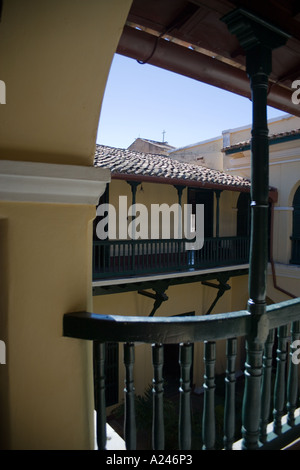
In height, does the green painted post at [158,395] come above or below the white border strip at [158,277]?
above

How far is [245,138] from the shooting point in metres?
12.2

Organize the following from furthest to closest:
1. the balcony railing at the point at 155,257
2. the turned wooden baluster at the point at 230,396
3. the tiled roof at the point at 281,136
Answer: the tiled roof at the point at 281,136 < the balcony railing at the point at 155,257 < the turned wooden baluster at the point at 230,396

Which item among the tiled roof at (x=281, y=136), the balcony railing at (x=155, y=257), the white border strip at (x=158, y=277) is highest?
the tiled roof at (x=281, y=136)

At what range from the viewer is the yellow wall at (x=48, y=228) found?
1.38 m

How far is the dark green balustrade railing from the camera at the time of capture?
1.48m

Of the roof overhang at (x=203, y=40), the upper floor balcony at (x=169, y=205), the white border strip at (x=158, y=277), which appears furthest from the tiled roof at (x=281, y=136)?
the roof overhang at (x=203, y=40)

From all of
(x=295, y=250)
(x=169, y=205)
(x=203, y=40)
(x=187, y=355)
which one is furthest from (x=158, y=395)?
(x=295, y=250)

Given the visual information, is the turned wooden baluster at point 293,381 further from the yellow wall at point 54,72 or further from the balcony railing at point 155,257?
the balcony railing at point 155,257

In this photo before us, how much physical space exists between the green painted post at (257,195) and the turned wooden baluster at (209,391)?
21cm

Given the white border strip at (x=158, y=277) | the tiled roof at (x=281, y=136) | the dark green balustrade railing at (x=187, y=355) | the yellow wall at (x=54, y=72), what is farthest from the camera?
the tiled roof at (x=281, y=136)

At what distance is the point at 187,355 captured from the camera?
5.04 ft

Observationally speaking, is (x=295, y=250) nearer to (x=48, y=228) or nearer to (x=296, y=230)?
(x=296, y=230)

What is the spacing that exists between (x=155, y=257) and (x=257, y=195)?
6.87 meters
